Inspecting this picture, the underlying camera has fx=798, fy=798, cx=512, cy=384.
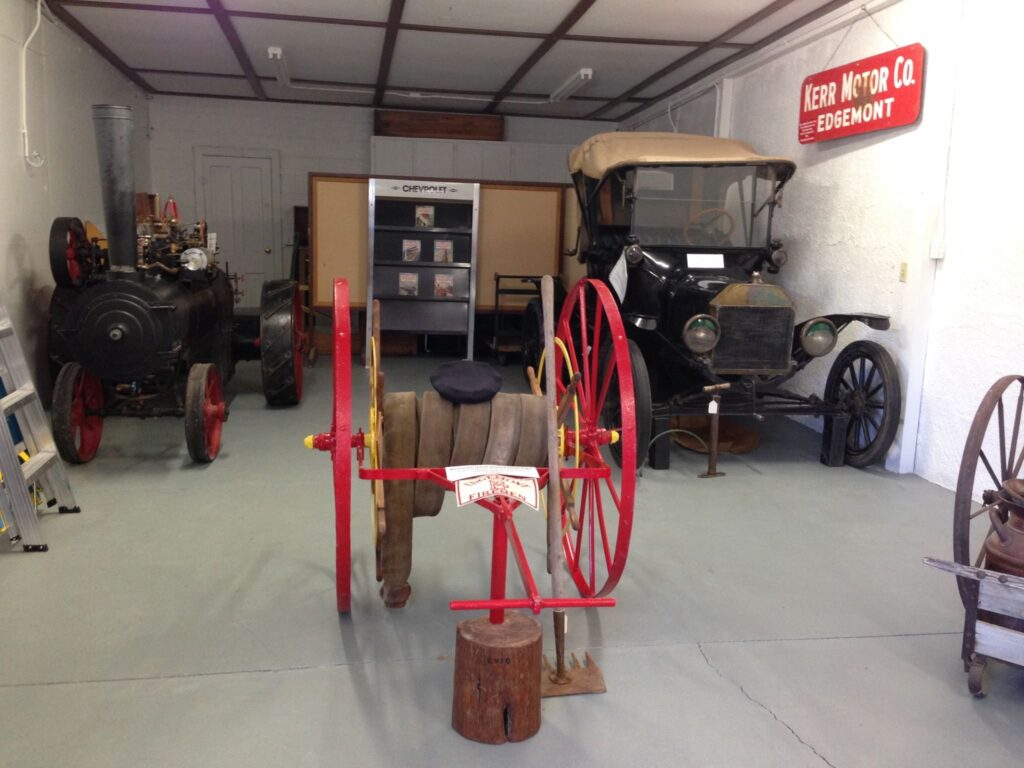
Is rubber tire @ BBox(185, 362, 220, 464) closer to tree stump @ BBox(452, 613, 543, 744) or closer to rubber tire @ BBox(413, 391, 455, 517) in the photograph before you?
rubber tire @ BBox(413, 391, 455, 517)

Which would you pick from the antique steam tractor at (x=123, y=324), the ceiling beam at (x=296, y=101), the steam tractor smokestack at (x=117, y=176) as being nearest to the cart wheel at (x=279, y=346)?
the antique steam tractor at (x=123, y=324)

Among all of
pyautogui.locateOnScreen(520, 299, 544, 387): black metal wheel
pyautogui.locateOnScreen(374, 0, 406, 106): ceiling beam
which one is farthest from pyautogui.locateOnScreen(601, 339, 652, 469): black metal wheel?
pyautogui.locateOnScreen(374, 0, 406, 106): ceiling beam

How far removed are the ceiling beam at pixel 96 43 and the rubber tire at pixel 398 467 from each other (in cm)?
504

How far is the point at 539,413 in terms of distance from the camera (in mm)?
2791

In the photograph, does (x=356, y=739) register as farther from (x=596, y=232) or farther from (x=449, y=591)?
(x=596, y=232)

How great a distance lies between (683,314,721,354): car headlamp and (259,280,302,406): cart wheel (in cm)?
286

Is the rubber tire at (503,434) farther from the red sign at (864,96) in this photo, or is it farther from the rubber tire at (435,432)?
the red sign at (864,96)

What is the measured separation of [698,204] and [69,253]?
4.00 metres

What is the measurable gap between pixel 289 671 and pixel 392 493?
0.65 metres

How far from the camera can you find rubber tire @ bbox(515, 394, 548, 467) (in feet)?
9.08

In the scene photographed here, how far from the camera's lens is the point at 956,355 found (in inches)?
177

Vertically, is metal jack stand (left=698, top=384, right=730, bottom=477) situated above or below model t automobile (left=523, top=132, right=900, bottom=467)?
below

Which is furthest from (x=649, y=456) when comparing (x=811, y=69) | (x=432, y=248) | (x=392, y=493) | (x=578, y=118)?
(x=578, y=118)

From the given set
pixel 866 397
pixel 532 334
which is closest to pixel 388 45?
pixel 532 334
